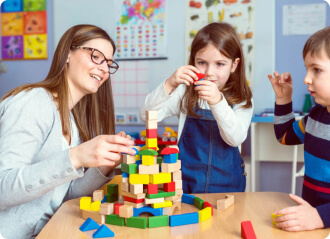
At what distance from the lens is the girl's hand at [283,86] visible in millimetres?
1260

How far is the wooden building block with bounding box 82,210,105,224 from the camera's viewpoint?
89 cm

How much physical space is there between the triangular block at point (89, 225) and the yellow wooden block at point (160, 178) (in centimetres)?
16

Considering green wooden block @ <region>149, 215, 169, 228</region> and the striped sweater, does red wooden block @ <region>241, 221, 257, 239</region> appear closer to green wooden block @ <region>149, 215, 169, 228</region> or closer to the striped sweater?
green wooden block @ <region>149, 215, 169, 228</region>

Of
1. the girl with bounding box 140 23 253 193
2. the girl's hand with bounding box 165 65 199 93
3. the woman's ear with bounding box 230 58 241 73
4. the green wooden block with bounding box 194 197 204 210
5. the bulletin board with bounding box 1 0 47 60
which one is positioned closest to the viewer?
the green wooden block with bounding box 194 197 204 210

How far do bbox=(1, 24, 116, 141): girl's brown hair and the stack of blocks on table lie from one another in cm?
39

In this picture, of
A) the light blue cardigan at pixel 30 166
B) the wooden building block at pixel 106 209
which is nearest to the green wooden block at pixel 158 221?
the wooden building block at pixel 106 209

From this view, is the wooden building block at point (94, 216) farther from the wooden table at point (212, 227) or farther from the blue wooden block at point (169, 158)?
the blue wooden block at point (169, 158)

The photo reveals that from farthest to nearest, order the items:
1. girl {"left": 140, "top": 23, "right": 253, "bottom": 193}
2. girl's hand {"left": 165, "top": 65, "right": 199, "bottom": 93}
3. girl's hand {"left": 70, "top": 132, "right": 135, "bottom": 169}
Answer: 1. girl {"left": 140, "top": 23, "right": 253, "bottom": 193}
2. girl's hand {"left": 165, "top": 65, "right": 199, "bottom": 93}
3. girl's hand {"left": 70, "top": 132, "right": 135, "bottom": 169}

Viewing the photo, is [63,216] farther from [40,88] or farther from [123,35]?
[123,35]

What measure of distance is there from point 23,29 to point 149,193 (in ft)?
8.83

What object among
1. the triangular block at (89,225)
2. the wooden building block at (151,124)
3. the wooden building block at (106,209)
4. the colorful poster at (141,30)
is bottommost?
the triangular block at (89,225)

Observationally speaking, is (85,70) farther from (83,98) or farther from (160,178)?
(160,178)

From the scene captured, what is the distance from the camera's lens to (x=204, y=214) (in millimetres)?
900

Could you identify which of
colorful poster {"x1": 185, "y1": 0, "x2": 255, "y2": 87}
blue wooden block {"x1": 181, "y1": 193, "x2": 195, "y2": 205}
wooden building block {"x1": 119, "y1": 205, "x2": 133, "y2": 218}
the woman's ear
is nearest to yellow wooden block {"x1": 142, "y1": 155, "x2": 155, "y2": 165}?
wooden building block {"x1": 119, "y1": 205, "x2": 133, "y2": 218}
